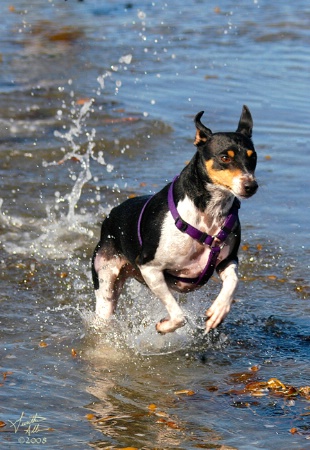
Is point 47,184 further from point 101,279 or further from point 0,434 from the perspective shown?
point 0,434

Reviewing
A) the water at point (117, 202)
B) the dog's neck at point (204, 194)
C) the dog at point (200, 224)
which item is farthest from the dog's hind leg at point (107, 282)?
the dog's neck at point (204, 194)

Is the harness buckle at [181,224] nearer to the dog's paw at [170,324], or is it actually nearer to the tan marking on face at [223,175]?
the tan marking on face at [223,175]

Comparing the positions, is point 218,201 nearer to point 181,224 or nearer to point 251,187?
point 181,224

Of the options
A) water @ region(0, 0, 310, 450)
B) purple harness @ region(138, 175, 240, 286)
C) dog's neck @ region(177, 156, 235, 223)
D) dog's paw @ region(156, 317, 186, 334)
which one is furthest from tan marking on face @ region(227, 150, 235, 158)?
water @ region(0, 0, 310, 450)

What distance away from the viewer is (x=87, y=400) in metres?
6.15

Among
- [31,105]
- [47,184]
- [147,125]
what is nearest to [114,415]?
[47,184]

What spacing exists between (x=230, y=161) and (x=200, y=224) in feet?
1.61

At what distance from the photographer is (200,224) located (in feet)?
20.9

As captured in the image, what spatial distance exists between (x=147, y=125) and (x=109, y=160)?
3.73ft

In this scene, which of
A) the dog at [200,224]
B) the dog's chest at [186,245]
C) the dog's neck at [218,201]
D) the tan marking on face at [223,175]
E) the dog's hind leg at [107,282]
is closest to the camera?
the tan marking on face at [223,175]

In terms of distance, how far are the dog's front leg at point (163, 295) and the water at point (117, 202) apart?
0.36 meters

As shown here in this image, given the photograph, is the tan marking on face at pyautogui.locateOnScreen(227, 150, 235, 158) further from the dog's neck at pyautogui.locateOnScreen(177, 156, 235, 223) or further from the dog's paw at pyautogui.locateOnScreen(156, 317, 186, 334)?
the dog's paw at pyautogui.locateOnScreen(156, 317, 186, 334)

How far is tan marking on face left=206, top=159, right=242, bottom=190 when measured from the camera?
6.04m

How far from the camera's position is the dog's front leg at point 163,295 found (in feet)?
21.4
